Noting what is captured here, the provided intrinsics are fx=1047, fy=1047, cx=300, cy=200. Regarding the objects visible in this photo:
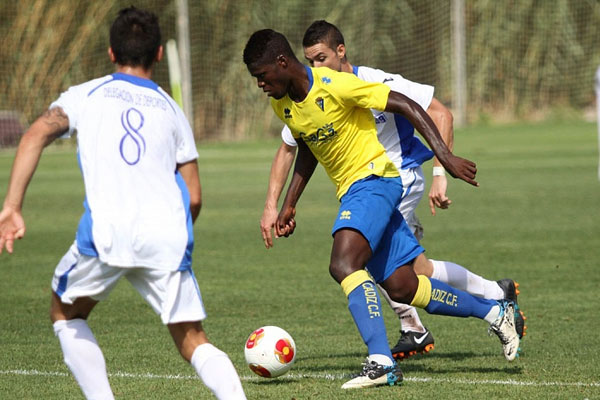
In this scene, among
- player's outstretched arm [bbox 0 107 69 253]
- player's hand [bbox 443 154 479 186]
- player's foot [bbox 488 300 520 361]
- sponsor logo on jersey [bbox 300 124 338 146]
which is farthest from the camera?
player's foot [bbox 488 300 520 361]

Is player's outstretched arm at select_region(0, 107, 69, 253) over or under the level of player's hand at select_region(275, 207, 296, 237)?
over

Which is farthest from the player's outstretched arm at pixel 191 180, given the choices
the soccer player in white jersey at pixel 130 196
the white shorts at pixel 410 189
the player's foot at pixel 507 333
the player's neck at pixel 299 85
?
the player's foot at pixel 507 333

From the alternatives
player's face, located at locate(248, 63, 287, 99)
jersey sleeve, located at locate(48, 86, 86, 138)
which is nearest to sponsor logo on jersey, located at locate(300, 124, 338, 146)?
player's face, located at locate(248, 63, 287, 99)

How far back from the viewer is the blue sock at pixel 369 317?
223 inches

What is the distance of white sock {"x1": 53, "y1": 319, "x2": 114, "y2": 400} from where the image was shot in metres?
4.52

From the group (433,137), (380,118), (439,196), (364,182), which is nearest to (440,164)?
(439,196)

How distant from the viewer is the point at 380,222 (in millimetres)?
5816

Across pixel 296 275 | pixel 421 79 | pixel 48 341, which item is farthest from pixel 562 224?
pixel 421 79

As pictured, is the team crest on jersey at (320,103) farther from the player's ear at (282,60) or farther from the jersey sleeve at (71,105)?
the jersey sleeve at (71,105)

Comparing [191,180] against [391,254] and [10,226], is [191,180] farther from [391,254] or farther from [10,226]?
[391,254]

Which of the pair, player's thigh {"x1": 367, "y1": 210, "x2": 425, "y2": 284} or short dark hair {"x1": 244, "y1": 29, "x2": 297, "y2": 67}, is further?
player's thigh {"x1": 367, "y1": 210, "x2": 425, "y2": 284}

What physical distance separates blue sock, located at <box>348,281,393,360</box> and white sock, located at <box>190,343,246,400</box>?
142cm

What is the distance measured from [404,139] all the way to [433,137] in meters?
1.07

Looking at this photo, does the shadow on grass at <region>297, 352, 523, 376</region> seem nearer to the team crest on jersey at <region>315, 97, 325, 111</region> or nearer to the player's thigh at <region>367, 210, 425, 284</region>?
the player's thigh at <region>367, 210, 425, 284</region>
